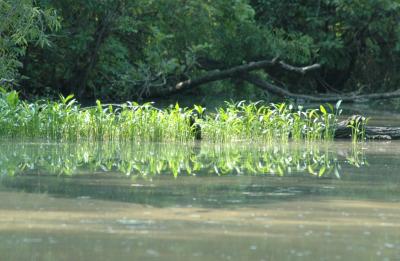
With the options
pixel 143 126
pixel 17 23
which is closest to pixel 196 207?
pixel 143 126

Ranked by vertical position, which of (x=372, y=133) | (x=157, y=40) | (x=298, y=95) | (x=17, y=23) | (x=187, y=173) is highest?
(x=157, y=40)

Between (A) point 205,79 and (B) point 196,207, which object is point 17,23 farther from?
(B) point 196,207

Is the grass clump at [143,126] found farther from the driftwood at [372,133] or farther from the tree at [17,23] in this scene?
the tree at [17,23]

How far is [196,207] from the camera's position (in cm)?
603

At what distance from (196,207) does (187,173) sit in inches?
84.5

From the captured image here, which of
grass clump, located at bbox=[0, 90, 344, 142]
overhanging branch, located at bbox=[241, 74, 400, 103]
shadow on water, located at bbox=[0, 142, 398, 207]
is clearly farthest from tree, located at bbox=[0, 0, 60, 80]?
overhanging branch, located at bbox=[241, 74, 400, 103]

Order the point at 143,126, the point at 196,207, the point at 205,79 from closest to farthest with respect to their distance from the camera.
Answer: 1. the point at 196,207
2. the point at 143,126
3. the point at 205,79

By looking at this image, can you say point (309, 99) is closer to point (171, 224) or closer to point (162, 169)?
point (162, 169)

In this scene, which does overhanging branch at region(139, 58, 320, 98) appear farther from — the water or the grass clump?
the water

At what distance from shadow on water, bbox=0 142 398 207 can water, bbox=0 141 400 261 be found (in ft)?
0.05

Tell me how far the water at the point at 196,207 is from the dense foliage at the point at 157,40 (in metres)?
8.04

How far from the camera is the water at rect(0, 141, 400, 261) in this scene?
4.66 m

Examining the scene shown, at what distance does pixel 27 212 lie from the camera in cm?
573

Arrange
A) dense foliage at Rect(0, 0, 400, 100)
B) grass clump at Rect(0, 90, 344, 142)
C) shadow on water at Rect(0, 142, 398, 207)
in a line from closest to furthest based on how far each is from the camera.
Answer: shadow on water at Rect(0, 142, 398, 207), grass clump at Rect(0, 90, 344, 142), dense foliage at Rect(0, 0, 400, 100)
